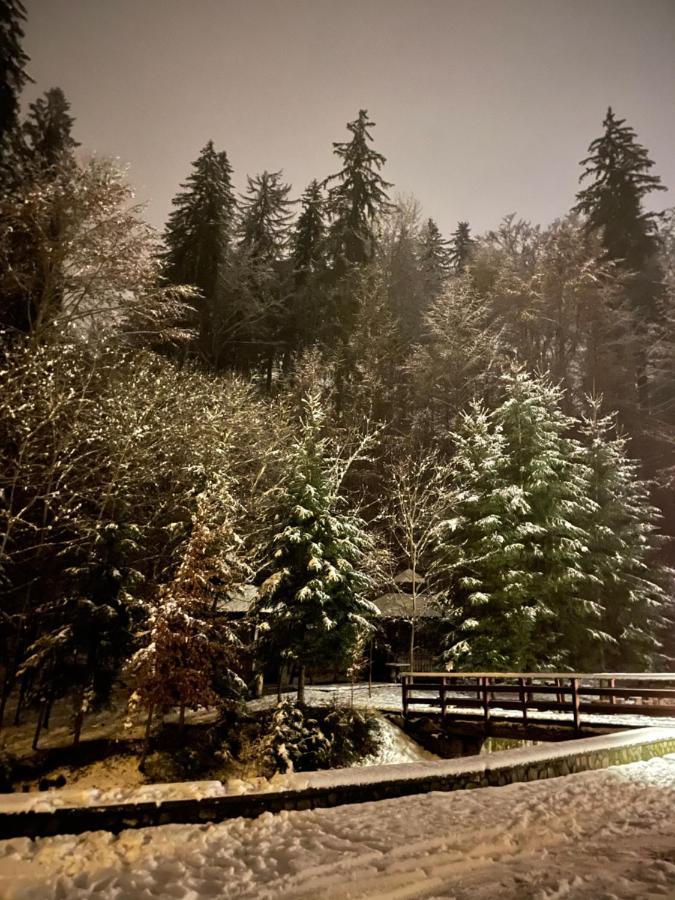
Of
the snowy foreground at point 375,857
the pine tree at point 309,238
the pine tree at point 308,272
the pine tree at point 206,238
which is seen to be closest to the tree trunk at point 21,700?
the snowy foreground at point 375,857

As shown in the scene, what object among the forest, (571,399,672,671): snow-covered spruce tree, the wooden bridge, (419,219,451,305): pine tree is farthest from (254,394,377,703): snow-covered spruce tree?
(419,219,451,305): pine tree

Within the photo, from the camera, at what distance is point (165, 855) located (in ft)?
10.8

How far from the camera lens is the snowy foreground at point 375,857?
288cm

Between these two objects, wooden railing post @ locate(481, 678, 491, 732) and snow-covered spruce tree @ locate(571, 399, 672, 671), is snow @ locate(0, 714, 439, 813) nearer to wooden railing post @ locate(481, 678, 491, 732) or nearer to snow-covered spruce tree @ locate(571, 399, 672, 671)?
wooden railing post @ locate(481, 678, 491, 732)

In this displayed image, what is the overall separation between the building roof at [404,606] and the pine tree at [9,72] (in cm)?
1997

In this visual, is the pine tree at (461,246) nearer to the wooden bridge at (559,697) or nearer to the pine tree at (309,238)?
the pine tree at (309,238)

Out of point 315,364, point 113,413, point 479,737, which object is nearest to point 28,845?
point 479,737

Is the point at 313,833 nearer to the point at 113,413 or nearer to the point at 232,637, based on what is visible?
the point at 232,637

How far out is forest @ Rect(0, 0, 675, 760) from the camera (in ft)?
44.5

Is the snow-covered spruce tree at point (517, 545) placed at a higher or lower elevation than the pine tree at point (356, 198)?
lower

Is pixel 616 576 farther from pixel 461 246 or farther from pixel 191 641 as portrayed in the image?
pixel 461 246

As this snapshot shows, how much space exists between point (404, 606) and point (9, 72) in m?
23.1

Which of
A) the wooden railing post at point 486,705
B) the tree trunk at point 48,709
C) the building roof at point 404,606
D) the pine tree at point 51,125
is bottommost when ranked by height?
the tree trunk at point 48,709

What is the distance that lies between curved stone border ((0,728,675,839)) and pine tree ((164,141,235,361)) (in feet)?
78.6
